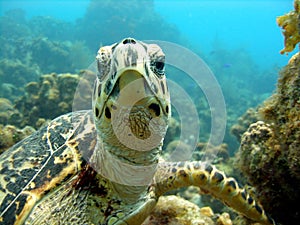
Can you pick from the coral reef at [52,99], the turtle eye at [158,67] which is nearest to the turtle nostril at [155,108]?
the turtle eye at [158,67]

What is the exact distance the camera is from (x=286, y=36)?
2.30m

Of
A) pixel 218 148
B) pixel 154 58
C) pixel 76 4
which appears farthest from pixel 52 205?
pixel 76 4

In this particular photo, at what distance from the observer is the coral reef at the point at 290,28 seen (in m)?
2.19

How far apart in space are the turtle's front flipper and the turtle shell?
0.72 m

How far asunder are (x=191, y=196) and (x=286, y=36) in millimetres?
3961

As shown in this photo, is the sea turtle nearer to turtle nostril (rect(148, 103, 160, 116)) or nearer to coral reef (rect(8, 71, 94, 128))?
turtle nostril (rect(148, 103, 160, 116))

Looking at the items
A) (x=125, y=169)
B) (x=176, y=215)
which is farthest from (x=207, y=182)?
(x=125, y=169)

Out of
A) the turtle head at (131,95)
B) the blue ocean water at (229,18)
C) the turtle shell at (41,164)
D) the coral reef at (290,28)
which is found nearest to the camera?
the turtle head at (131,95)

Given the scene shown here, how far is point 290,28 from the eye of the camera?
2.23 metres

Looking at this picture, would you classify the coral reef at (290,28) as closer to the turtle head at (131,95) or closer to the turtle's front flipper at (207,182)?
the turtle's front flipper at (207,182)

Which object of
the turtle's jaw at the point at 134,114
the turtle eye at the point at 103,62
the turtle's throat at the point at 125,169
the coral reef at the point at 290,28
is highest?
the coral reef at the point at 290,28

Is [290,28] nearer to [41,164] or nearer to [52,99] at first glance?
[41,164]

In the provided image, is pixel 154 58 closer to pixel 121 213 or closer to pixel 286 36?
pixel 121 213

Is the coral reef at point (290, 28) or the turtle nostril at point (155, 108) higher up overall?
the coral reef at point (290, 28)
